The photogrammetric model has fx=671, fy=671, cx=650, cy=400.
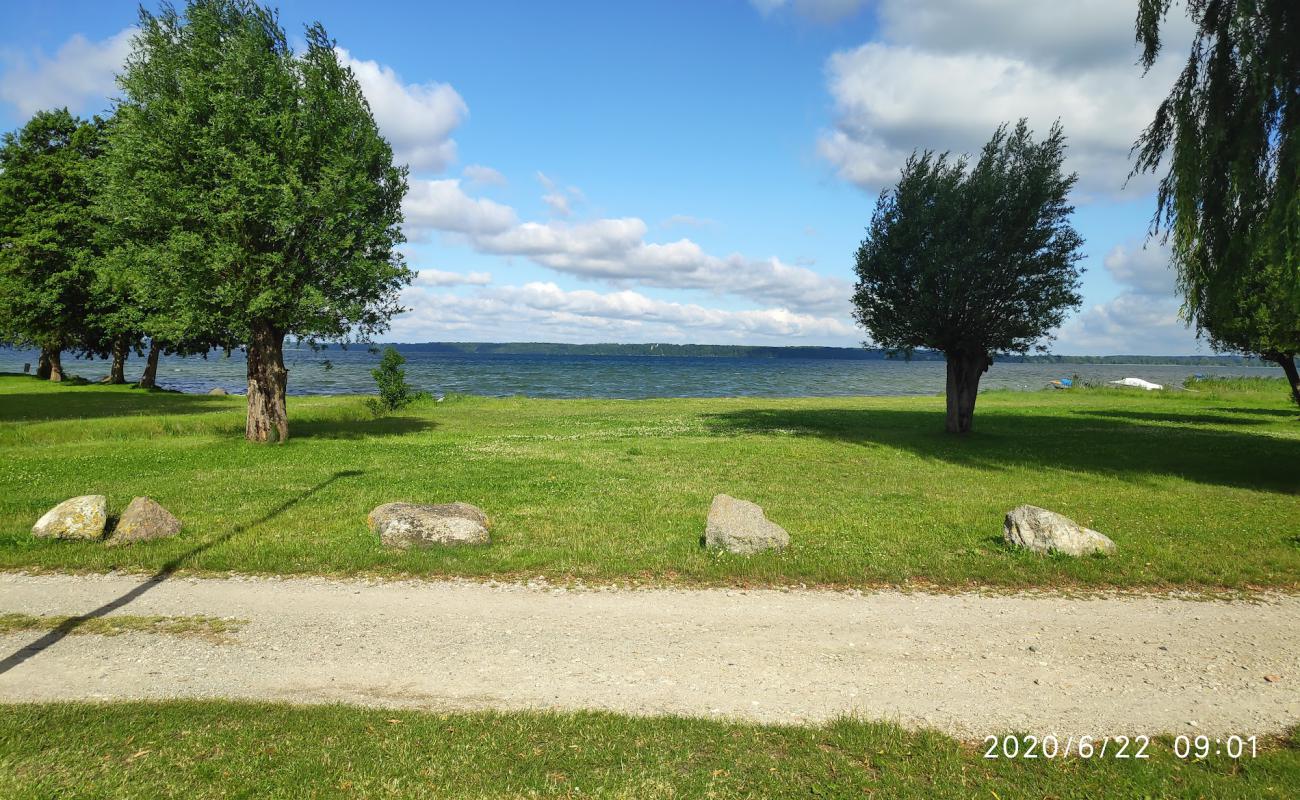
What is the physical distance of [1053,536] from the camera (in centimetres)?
1369

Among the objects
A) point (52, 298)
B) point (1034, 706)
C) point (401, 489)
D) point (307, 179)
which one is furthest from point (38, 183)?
point (1034, 706)

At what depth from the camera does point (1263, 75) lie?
18.5m

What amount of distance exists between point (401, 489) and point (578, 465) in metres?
6.84

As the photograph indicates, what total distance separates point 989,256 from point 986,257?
0.15 meters

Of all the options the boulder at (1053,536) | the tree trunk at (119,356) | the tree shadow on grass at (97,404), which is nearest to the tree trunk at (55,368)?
the tree trunk at (119,356)

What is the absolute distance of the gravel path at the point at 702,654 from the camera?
7949 millimetres

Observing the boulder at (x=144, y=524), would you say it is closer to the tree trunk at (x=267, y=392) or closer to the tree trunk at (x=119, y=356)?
the tree trunk at (x=267, y=392)

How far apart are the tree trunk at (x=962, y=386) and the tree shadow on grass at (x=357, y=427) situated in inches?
1099

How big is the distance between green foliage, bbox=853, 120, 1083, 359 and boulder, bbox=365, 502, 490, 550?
81.2ft

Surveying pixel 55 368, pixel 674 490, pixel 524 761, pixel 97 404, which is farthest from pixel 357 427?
pixel 55 368

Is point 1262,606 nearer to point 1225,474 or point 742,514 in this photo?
point 742,514

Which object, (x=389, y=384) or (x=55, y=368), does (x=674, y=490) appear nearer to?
(x=389, y=384)

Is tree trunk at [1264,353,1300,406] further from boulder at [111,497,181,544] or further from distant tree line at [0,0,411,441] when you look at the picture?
boulder at [111,497,181,544]

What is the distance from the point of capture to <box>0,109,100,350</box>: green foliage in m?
44.4
